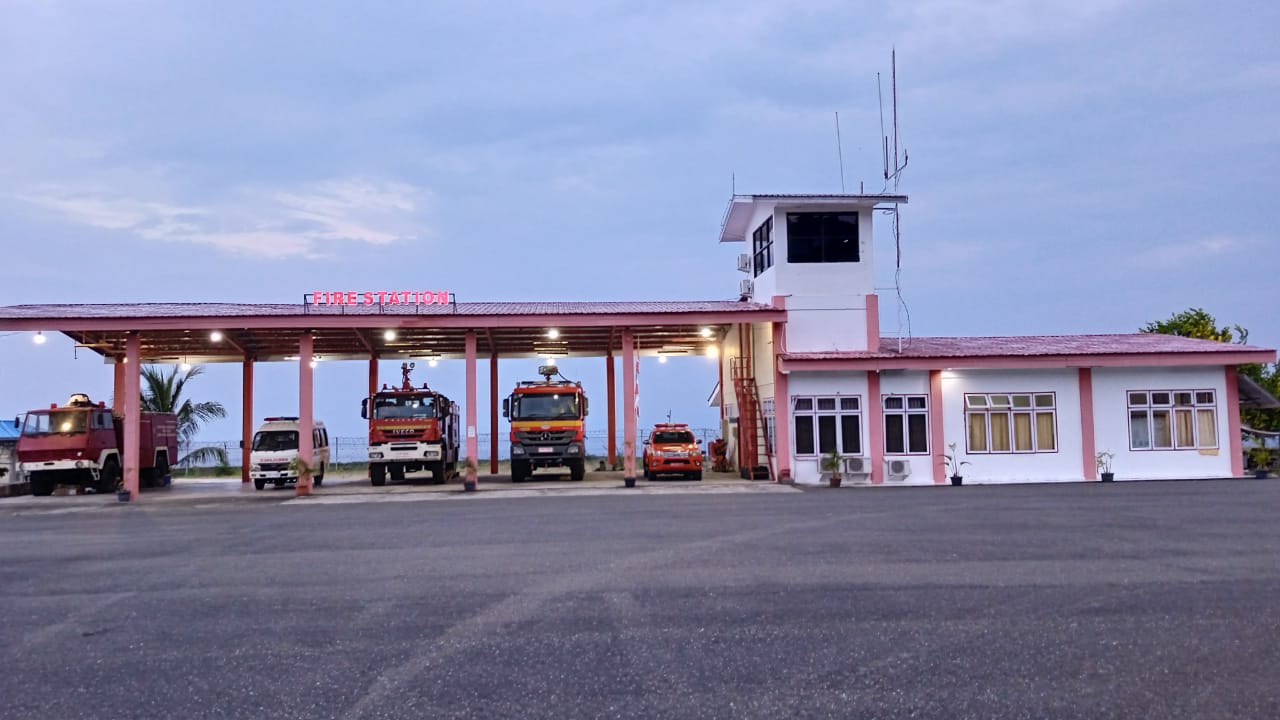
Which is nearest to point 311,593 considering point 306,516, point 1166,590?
point 1166,590

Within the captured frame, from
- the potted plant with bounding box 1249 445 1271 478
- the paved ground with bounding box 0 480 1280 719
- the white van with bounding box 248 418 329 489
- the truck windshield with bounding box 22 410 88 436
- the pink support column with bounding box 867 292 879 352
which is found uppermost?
the pink support column with bounding box 867 292 879 352

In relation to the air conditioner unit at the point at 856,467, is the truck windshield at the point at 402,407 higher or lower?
higher

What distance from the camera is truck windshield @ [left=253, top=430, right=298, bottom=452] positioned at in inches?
1168

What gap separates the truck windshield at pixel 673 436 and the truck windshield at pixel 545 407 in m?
3.09

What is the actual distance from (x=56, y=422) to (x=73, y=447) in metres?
0.82

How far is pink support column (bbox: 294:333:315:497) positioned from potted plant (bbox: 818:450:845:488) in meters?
12.7

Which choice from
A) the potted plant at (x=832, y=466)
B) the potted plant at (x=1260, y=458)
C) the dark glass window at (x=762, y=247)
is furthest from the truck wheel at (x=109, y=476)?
the potted plant at (x=1260, y=458)

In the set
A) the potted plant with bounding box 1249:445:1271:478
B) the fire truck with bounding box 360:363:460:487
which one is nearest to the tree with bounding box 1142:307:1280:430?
the potted plant with bounding box 1249:445:1271:478

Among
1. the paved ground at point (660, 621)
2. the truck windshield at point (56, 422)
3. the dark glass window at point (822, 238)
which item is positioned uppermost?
the dark glass window at point (822, 238)

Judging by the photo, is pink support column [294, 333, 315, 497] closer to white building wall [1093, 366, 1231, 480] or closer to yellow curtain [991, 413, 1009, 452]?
yellow curtain [991, 413, 1009, 452]

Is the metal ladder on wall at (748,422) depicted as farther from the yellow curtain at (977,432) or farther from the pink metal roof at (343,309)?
the yellow curtain at (977,432)

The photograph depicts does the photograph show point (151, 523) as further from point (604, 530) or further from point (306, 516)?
point (604, 530)

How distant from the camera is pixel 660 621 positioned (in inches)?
316

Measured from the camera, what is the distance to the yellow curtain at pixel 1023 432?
2745 cm
